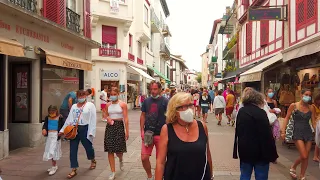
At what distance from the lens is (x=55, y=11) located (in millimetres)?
10141

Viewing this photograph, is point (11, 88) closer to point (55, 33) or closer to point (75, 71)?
point (55, 33)

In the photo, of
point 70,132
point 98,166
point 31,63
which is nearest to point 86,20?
point 31,63

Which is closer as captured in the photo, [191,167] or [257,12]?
[191,167]

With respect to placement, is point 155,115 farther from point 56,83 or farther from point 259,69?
point 259,69

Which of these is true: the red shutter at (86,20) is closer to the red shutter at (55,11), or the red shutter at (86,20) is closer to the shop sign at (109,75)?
the red shutter at (55,11)

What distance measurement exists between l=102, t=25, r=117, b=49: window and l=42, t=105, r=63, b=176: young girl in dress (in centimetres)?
1708

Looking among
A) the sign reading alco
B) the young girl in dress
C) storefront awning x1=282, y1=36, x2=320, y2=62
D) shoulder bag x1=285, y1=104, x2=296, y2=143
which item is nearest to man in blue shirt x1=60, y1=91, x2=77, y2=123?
the young girl in dress

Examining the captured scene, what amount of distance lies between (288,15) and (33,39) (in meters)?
9.72

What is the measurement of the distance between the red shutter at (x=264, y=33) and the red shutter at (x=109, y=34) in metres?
10.4

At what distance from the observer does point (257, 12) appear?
1277cm

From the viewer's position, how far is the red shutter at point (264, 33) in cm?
1691

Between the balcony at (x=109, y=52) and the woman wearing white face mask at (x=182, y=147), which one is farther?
the balcony at (x=109, y=52)

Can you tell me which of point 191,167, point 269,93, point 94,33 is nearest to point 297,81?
point 269,93

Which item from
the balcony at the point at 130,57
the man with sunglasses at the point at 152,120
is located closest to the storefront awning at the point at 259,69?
the man with sunglasses at the point at 152,120
